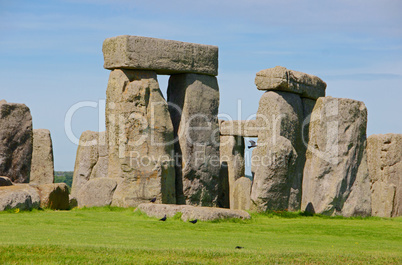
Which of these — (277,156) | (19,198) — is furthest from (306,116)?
(19,198)

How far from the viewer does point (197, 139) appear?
20.7 metres

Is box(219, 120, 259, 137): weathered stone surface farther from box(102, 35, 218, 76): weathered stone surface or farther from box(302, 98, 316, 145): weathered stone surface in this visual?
box(102, 35, 218, 76): weathered stone surface

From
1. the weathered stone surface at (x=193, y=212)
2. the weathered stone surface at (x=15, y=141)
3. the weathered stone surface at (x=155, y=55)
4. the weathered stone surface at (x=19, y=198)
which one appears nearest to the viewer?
the weathered stone surface at (x=193, y=212)

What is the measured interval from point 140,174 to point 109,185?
950 millimetres

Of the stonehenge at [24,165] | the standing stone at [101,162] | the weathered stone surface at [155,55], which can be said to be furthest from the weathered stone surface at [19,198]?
the standing stone at [101,162]

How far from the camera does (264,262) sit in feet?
36.1

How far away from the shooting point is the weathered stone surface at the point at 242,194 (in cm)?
2059

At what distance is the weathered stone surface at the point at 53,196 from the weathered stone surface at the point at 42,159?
6.71 meters

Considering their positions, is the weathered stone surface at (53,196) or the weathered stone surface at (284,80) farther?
the weathered stone surface at (284,80)

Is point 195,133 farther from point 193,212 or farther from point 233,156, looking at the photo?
point 193,212

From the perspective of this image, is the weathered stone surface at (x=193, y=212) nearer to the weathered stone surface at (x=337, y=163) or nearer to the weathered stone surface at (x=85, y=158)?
the weathered stone surface at (x=337, y=163)

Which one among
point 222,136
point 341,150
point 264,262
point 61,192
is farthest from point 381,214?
point 264,262

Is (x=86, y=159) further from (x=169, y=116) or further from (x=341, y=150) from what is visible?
(x=341, y=150)

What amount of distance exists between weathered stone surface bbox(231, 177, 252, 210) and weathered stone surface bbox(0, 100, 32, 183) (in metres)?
5.99
